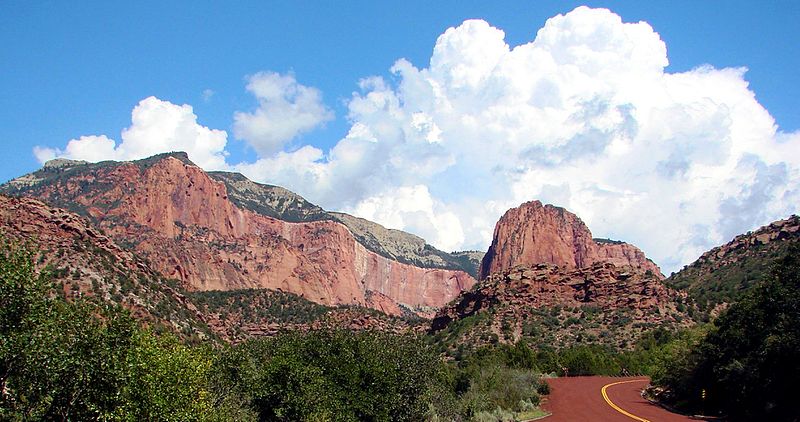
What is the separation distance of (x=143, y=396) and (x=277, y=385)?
1238cm

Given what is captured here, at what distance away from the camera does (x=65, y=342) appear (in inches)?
579

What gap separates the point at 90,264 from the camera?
5991cm

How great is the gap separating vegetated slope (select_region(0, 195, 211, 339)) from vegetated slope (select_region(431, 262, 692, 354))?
37.8 meters

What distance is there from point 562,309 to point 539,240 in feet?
254

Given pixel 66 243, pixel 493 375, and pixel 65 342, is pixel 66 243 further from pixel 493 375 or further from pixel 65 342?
pixel 65 342

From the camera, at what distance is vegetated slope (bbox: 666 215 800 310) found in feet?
251

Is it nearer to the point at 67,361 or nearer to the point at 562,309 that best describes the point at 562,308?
the point at 562,309

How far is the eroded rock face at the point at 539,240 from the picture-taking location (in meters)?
161

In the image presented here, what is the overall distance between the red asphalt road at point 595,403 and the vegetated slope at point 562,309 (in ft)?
87.9

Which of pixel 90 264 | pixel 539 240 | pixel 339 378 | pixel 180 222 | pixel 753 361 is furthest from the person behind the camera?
pixel 539 240

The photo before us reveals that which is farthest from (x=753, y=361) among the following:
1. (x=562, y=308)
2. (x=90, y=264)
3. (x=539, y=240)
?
(x=539, y=240)

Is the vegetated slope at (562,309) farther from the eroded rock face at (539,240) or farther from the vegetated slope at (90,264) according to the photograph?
the eroded rock face at (539,240)

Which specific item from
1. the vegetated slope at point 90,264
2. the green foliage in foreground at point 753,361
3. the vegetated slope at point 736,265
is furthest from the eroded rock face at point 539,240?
the green foliage in foreground at point 753,361

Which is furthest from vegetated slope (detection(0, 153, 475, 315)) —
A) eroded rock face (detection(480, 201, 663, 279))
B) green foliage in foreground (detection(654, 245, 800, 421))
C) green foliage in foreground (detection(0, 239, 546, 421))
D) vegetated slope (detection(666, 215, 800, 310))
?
green foliage in foreground (detection(654, 245, 800, 421))
